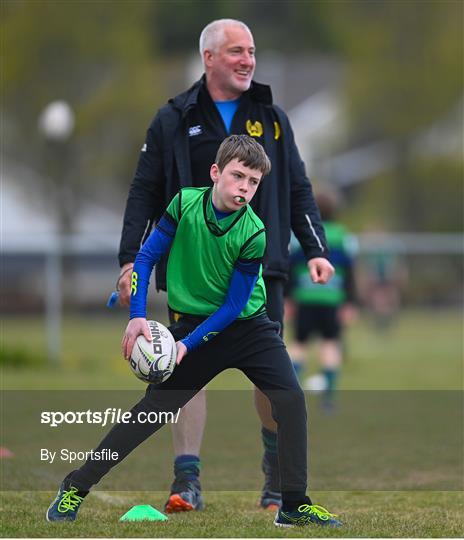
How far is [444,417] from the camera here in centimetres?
1081

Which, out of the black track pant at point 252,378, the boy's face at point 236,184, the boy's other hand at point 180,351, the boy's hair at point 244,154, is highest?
the boy's hair at point 244,154

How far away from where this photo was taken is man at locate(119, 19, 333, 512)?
6.46m

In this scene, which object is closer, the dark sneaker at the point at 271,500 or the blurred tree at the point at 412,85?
the dark sneaker at the point at 271,500

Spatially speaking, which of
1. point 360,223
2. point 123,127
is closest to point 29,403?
point 123,127

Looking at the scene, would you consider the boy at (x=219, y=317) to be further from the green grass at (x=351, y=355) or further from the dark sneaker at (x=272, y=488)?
the green grass at (x=351, y=355)

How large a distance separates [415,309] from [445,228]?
17958mm

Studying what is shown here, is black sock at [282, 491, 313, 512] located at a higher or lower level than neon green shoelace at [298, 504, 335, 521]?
higher

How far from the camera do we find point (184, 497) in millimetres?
6324

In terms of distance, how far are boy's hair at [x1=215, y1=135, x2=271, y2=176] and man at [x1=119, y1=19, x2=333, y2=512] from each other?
76 cm

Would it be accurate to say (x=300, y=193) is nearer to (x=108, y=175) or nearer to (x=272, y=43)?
(x=108, y=175)

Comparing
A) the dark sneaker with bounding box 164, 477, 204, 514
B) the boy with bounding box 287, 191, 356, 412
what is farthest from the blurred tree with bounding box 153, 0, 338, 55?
the dark sneaker with bounding box 164, 477, 204, 514

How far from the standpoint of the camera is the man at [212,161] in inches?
254

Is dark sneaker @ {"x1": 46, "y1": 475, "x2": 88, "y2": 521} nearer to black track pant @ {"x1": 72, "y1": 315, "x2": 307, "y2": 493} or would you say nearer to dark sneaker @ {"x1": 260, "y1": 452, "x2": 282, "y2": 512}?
black track pant @ {"x1": 72, "y1": 315, "x2": 307, "y2": 493}

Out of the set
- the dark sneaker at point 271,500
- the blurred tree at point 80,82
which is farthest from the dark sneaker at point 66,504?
the blurred tree at point 80,82
